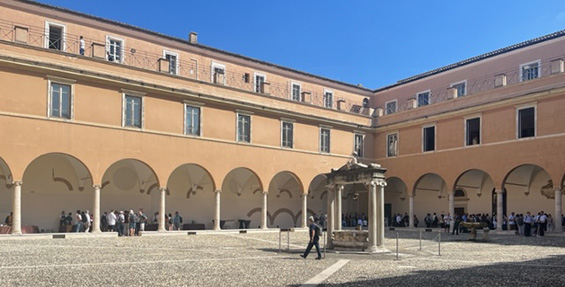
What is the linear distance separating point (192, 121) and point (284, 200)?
10404 millimetres

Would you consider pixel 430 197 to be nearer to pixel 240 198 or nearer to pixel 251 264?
pixel 240 198

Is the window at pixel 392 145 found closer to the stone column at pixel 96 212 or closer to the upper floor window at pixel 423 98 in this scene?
the upper floor window at pixel 423 98

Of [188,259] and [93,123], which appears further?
[93,123]

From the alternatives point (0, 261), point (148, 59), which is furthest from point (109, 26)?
point (0, 261)

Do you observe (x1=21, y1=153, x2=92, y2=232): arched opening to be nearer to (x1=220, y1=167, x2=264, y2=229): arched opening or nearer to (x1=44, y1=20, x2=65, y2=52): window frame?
(x1=44, y1=20, x2=65, y2=52): window frame

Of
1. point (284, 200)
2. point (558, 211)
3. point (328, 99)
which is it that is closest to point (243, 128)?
point (284, 200)

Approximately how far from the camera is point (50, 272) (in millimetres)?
11820

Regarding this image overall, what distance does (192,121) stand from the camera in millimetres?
27094

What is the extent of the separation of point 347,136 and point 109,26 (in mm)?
15695

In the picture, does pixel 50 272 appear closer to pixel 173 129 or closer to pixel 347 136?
pixel 173 129

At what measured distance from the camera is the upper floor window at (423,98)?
35.6 metres

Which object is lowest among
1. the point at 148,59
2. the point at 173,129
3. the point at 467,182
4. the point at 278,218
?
the point at 278,218

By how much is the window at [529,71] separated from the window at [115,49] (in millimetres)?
21909

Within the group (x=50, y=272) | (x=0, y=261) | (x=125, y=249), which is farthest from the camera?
(x=125, y=249)
